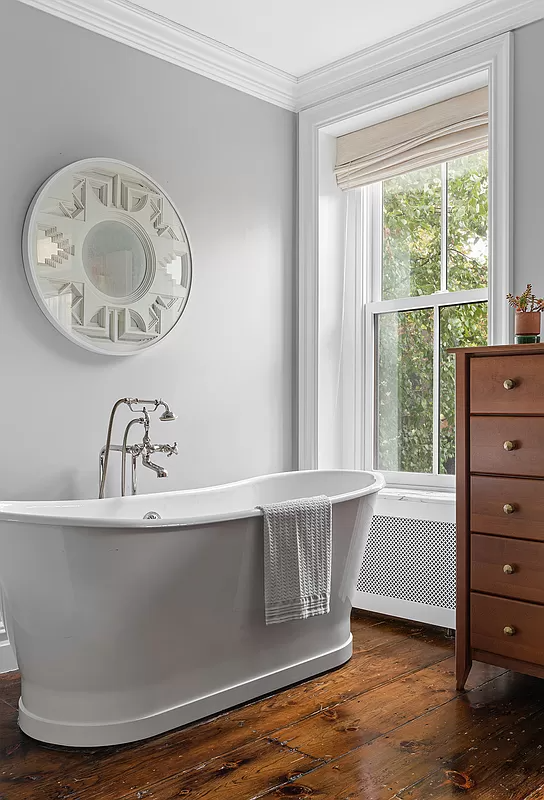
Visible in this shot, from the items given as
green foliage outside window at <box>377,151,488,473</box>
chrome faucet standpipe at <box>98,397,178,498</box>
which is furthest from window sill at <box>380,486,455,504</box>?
chrome faucet standpipe at <box>98,397,178,498</box>

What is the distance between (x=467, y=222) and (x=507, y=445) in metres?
1.37

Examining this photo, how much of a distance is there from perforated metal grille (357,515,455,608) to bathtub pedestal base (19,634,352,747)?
0.86 metres

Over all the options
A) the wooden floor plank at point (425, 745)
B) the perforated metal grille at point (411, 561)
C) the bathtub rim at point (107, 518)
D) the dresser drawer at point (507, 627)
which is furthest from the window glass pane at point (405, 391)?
the wooden floor plank at point (425, 745)

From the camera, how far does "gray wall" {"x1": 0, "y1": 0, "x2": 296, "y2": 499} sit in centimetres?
266

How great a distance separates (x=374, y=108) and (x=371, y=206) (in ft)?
1.65

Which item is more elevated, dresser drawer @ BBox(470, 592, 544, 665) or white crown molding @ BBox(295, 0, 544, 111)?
white crown molding @ BBox(295, 0, 544, 111)

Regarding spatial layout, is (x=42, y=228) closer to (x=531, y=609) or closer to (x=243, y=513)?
(x=243, y=513)

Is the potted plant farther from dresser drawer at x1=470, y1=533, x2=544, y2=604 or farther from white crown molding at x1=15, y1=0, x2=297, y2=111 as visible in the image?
white crown molding at x1=15, y1=0, x2=297, y2=111

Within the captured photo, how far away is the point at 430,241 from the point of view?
11.3 ft

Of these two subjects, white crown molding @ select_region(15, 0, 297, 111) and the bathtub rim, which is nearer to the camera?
the bathtub rim

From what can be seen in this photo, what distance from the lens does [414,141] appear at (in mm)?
3365

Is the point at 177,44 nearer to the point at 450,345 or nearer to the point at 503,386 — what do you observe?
the point at 450,345

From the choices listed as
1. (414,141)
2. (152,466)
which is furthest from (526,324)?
(152,466)

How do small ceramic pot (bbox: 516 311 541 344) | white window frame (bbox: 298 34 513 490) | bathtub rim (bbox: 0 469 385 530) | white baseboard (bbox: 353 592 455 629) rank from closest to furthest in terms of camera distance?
bathtub rim (bbox: 0 469 385 530) < small ceramic pot (bbox: 516 311 541 344) < white baseboard (bbox: 353 592 455 629) < white window frame (bbox: 298 34 513 490)
